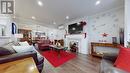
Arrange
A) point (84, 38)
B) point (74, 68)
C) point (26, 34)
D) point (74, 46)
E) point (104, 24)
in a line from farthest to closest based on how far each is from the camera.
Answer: point (26, 34) < point (74, 46) < point (84, 38) < point (104, 24) < point (74, 68)

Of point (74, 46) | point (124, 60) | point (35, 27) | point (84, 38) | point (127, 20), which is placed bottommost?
point (74, 46)

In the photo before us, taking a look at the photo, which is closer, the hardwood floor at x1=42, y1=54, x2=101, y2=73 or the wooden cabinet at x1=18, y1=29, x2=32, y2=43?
the hardwood floor at x1=42, y1=54, x2=101, y2=73

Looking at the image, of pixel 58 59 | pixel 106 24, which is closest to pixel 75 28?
pixel 106 24

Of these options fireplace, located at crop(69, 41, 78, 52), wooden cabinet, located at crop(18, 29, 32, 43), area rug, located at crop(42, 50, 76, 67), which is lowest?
area rug, located at crop(42, 50, 76, 67)

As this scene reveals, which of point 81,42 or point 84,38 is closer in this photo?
point 84,38

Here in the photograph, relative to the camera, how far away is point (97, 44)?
14.9 ft

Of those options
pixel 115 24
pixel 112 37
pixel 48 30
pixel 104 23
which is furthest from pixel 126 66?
pixel 48 30

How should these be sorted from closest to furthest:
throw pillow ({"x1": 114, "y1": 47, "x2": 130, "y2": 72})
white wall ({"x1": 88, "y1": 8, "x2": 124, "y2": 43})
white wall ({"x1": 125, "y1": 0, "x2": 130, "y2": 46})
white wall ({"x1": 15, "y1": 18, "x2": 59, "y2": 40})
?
throw pillow ({"x1": 114, "y1": 47, "x2": 130, "y2": 72}), white wall ({"x1": 125, "y1": 0, "x2": 130, "y2": 46}), white wall ({"x1": 88, "y1": 8, "x2": 124, "y2": 43}), white wall ({"x1": 15, "y1": 18, "x2": 59, "y2": 40})

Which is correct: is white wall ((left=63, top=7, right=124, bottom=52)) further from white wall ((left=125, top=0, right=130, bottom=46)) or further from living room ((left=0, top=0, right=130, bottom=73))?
white wall ((left=125, top=0, right=130, bottom=46))

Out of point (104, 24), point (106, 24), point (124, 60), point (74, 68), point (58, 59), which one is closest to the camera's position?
point (124, 60)

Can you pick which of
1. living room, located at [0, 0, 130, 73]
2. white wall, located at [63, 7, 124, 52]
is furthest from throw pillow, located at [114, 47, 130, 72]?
white wall, located at [63, 7, 124, 52]

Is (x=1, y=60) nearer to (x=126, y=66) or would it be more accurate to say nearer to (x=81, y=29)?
(x=126, y=66)

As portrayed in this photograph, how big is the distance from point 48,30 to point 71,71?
8482mm

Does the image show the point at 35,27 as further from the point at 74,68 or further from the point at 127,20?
the point at 127,20
